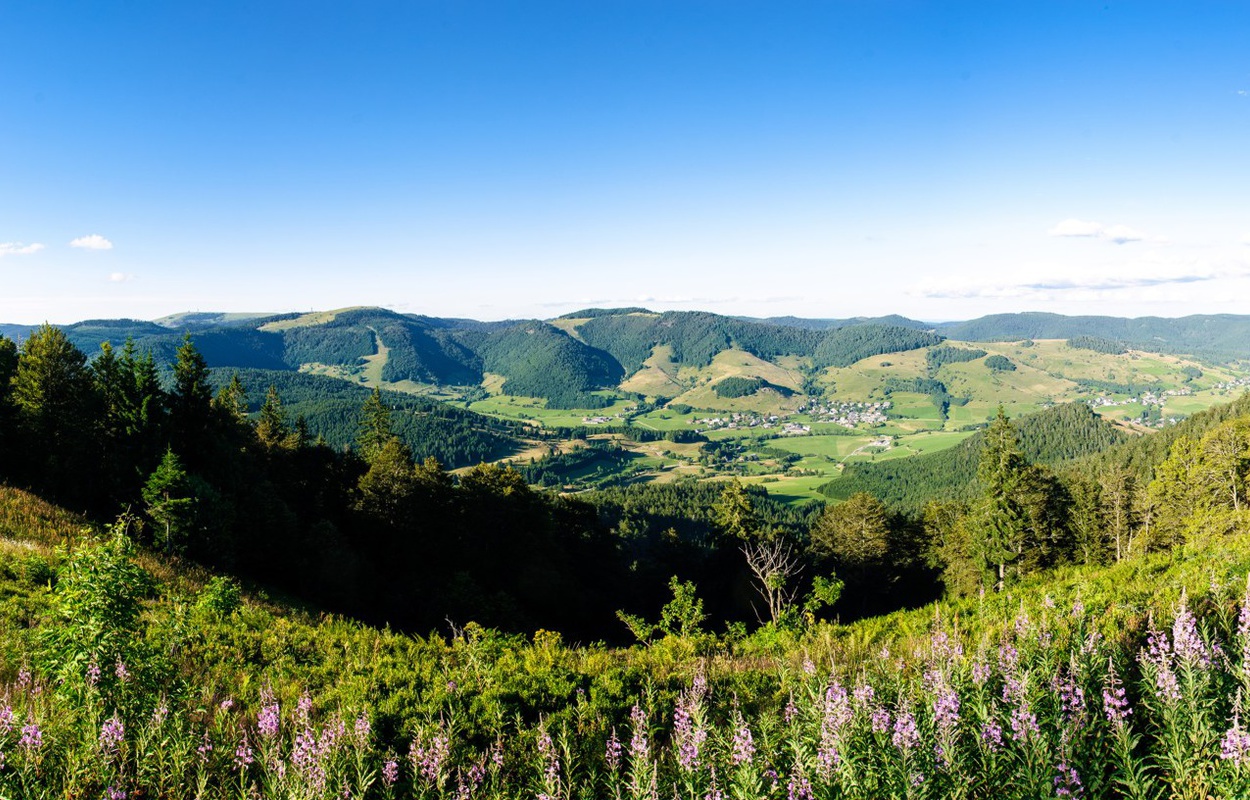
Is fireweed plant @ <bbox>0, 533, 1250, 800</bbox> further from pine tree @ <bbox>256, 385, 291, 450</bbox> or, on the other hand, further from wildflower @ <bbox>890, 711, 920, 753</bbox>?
pine tree @ <bbox>256, 385, 291, 450</bbox>

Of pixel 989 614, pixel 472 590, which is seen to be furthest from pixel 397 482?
pixel 989 614

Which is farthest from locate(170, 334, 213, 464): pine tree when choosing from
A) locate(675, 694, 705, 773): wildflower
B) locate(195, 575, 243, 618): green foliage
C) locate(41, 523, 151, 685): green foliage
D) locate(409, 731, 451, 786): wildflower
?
locate(675, 694, 705, 773): wildflower

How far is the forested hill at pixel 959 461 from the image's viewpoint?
156625 mm

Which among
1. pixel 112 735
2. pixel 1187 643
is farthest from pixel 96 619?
pixel 1187 643

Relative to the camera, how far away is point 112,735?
5258mm

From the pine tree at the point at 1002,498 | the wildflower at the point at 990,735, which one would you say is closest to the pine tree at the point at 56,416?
the wildflower at the point at 990,735

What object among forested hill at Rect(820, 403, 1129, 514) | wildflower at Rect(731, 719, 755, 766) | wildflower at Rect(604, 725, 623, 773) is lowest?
forested hill at Rect(820, 403, 1129, 514)

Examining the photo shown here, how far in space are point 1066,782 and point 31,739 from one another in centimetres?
840

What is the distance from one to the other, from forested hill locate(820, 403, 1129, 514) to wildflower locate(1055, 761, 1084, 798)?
511 ft

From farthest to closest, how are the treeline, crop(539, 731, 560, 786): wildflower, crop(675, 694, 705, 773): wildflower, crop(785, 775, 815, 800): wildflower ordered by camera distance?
the treeline < crop(539, 731, 560, 786): wildflower < crop(675, 694, 705, 773): wildflower < crop(785, 775, 815, 800): wildflower

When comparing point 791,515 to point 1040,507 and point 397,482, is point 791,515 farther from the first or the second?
point 397,482

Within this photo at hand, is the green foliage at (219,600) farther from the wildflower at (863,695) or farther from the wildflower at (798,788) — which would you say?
the wildflower at (863,695)

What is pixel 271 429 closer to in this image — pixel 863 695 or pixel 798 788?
pixel 863 695

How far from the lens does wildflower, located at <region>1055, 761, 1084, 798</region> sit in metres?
4.14
